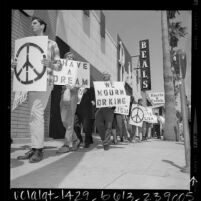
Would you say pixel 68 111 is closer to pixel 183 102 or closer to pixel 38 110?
pixel 38 110

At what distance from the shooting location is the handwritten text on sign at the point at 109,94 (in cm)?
614

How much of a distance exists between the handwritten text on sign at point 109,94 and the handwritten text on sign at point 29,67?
2606mm

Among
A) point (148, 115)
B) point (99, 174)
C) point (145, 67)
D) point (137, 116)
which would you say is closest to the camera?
point (99, 174)

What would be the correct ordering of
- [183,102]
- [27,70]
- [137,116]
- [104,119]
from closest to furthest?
[27,70] → [183,102] → [104,119] → [137,116]

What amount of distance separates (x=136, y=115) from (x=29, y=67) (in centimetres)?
562

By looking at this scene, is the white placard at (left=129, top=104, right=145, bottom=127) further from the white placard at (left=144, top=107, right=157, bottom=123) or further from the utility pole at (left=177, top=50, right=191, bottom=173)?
the utility pole at (left=177, top=50, right=191, bottom=173)

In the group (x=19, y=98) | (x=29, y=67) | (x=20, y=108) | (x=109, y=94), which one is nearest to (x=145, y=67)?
(x=109, y=94)

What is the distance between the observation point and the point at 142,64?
19000mm

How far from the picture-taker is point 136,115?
873cm

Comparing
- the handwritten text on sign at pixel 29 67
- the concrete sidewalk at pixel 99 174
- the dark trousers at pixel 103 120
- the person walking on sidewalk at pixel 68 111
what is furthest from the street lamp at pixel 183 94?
the dark trousers at pixel 103 120

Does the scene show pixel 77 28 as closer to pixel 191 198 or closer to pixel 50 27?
pixel 50 27

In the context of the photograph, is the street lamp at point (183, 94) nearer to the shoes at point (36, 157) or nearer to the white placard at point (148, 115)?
the shoes at point (36, 157)

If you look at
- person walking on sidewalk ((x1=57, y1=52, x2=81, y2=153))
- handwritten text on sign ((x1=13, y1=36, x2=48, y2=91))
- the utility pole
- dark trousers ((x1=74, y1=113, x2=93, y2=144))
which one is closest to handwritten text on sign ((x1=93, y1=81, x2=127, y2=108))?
dark trousers ((x1=74, y1=113, x2=93, y2=144))
